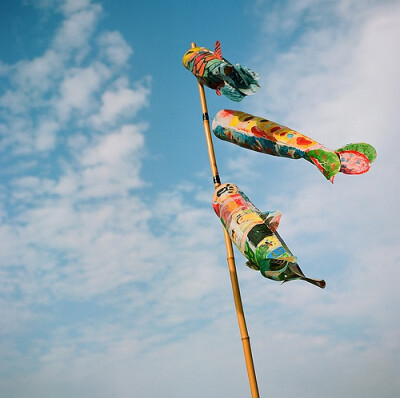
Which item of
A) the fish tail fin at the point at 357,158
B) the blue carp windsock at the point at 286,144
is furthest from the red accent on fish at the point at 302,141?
the fish tail fin at the point at 357,158

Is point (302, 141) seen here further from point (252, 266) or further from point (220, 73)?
point (252, 266)

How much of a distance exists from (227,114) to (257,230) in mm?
1371

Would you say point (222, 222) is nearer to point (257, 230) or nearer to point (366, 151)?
point (257, 230)

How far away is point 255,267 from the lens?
147 inches

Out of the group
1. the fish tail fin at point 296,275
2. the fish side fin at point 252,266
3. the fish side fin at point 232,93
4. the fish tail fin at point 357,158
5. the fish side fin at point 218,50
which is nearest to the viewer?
the fish tail fin at point 296,275

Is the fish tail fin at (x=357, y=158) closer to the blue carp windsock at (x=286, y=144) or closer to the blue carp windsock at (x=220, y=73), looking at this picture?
the blue carp windsock at (x=286, y=144)

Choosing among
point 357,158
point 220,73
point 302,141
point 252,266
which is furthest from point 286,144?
point 252,266

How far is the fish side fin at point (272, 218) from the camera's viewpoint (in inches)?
150

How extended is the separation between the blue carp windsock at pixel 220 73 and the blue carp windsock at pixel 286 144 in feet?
0.81

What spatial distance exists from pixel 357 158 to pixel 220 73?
1.45 meters

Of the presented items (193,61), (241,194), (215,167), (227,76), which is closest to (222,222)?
(241,194)

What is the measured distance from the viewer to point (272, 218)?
3.83m

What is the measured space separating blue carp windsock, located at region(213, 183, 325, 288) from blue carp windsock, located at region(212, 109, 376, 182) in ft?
1.62

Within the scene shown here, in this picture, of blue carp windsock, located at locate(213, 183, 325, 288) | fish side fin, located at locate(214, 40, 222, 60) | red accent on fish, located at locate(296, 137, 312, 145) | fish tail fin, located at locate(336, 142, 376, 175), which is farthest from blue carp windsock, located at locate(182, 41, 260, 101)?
fish tail fin, located at locate(336, 142, 376, 175)
